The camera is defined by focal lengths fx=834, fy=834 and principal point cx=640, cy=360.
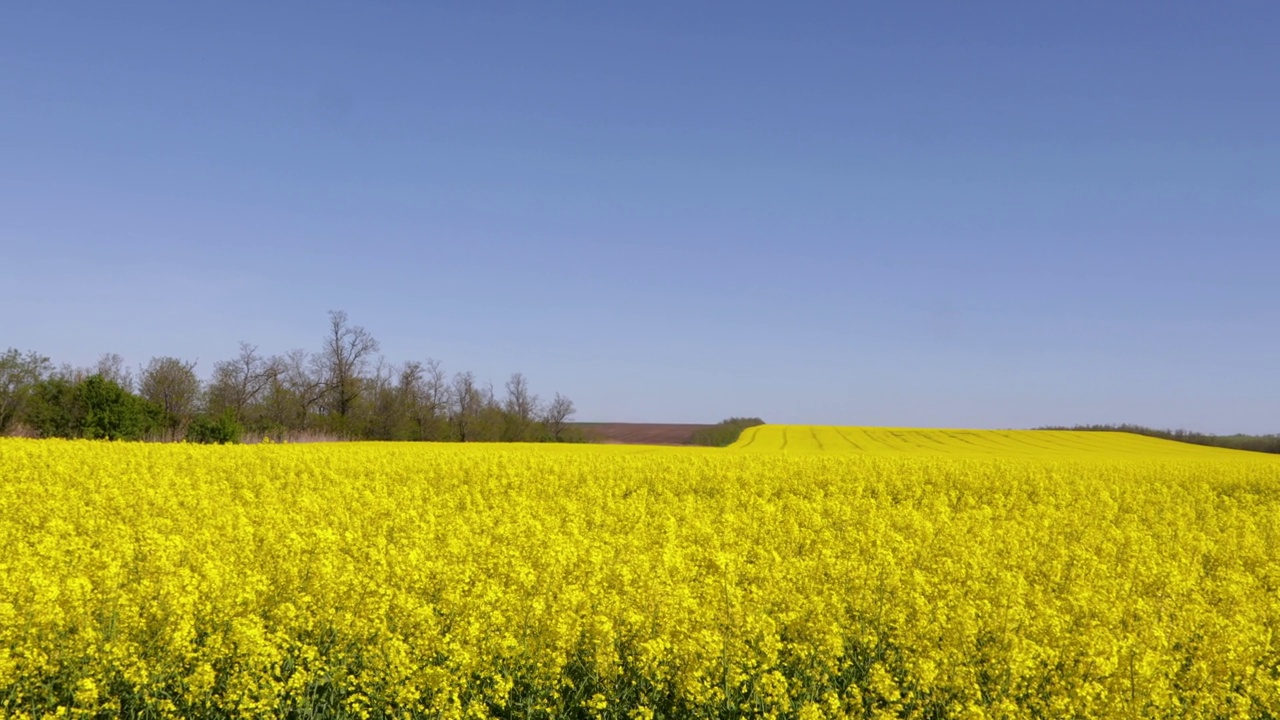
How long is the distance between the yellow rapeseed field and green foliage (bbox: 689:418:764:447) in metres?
40.6

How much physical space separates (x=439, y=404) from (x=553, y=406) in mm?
10645

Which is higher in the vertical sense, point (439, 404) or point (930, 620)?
point (439, 404)

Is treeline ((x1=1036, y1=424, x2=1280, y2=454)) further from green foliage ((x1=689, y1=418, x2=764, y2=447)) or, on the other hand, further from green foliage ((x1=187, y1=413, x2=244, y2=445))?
green foliage ((x1=187, y1=413, x2=244, y2=445))

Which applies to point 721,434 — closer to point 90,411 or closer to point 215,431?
point 215,431

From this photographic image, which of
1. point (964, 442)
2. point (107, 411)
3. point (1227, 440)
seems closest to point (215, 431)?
point (107, 411)

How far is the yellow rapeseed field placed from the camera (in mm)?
5613

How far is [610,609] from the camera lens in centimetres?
698

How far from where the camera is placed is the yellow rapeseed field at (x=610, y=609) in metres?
5.61

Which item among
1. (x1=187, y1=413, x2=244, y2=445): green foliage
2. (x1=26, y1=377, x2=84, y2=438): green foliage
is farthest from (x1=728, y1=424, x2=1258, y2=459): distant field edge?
(x1=26, y1=377, x2=84, y2=438): green foliage

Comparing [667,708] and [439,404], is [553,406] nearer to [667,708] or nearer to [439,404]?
[439,404]

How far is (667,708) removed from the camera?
5.80 m

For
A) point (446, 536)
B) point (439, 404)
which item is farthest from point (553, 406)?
point (446, 536)

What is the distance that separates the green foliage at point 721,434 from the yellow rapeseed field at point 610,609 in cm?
4058

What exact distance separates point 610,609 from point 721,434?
170 feet
